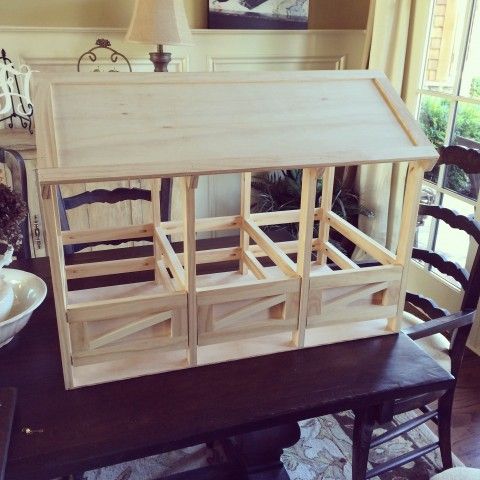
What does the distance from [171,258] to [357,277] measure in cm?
42

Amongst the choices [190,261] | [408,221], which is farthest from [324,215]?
[190,261]

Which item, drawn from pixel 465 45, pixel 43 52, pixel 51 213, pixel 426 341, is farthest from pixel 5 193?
pixel 465 45

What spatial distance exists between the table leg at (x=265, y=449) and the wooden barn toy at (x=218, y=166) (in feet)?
1.03

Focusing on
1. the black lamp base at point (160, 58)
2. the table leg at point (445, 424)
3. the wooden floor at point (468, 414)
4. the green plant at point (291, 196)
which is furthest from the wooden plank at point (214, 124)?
the green plant at point (291, 196)

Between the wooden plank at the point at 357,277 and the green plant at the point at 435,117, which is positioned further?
the green plant at the point at 435,117

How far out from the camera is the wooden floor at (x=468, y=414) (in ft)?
6.15

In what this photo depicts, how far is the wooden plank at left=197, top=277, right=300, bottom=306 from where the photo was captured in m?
1.04

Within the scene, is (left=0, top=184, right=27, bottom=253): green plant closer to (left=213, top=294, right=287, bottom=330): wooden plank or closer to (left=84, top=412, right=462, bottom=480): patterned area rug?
(left=213, top=294, right=287, bottom=330): wooden plank

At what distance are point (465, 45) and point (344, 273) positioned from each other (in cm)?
184

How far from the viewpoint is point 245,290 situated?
106 cm

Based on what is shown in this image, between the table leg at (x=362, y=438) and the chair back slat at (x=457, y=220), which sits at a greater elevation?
the chair back slat at (x=457, y=220)

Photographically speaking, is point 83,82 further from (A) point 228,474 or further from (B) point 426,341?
(B) point 426,341

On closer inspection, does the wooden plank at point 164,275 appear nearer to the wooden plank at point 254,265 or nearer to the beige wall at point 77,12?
the wooden plank at point 254,265

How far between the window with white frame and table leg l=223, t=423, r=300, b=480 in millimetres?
1503
